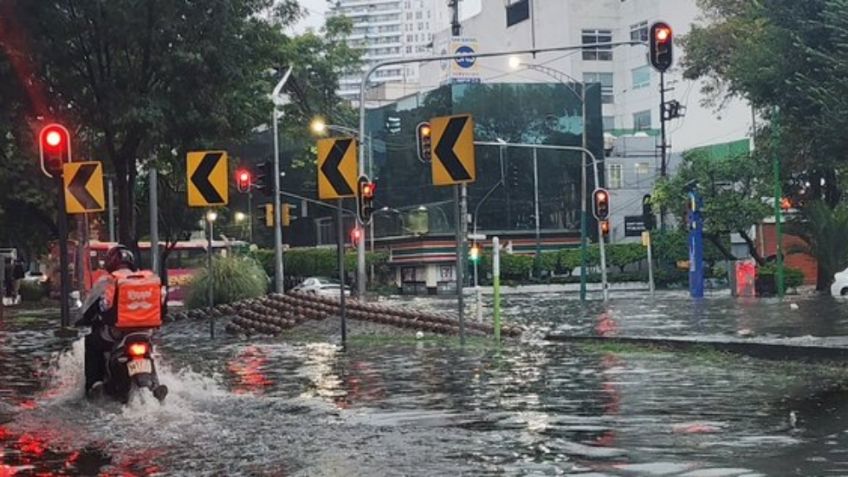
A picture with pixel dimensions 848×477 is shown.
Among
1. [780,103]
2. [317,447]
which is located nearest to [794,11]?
[780,103]

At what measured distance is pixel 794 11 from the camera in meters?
18.0

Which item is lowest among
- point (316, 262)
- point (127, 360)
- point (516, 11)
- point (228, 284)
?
point (127, 360)

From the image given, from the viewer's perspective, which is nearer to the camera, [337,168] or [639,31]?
[337,168]

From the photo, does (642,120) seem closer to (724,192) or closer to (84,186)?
(724,192)

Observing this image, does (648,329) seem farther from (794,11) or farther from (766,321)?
(794,11)

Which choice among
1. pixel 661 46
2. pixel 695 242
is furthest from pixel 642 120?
pixel 661 46

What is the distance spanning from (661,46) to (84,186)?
1367cm

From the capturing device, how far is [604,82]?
82625 millimetres

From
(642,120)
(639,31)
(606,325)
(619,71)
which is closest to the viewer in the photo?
(606,325)

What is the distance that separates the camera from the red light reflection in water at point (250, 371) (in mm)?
12102

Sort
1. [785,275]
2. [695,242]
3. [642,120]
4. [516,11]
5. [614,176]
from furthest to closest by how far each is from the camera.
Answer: [516,11]
[642,120]
[614,176]
[785,275]
[695,242]

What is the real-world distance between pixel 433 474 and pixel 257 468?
1.20 meters

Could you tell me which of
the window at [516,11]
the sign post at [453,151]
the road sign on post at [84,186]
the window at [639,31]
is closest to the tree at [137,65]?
the road sign on post at [84,186]

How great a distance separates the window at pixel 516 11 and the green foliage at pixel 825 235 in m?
46.9
